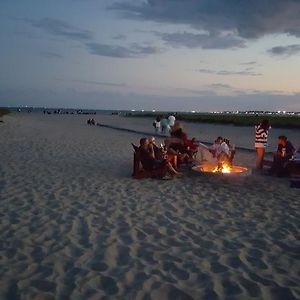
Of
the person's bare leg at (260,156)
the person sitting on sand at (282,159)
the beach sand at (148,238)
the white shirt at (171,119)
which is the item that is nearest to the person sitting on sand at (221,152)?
the beach sand at (148,238)

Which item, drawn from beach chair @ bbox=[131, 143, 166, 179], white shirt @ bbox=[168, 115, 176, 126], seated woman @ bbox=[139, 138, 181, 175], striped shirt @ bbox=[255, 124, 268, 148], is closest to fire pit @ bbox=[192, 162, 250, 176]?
seated woman @ bbox=[139, 138, 181, 175]

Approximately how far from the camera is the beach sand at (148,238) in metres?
4.55

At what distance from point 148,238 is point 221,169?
19.3ft

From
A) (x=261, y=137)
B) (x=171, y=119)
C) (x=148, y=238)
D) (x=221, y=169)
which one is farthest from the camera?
(x=171, y=119)

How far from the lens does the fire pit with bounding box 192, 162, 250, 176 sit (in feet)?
36.3

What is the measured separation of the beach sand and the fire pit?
24 centimetres

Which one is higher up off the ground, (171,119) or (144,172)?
(171,119)

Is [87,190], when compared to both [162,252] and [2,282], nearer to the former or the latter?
[162,252]

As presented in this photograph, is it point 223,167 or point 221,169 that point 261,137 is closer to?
point 223,167

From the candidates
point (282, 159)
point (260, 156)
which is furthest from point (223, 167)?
point (260, 156)

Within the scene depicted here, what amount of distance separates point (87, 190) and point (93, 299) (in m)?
5.40

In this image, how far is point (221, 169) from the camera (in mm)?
11594

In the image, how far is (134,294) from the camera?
4.36 metres

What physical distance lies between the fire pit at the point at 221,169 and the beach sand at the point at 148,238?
0.24m
